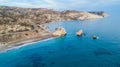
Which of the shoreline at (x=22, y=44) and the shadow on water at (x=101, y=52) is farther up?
the shadow on water at (x=101, y=52)

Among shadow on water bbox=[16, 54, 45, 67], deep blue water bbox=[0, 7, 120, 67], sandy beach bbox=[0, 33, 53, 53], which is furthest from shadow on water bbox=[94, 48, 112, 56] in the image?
sandy beach bbox=[0, 33, 53, 53]

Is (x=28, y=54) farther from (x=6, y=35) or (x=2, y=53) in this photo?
(x=6, y=35)

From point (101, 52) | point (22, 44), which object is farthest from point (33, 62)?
point (101, 52)

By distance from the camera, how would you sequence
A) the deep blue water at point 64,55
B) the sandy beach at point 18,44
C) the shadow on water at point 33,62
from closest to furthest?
1. the shadow on water at point 33,62
2. the deep blue water at point 64,55
3. the sandy beach at point 18,44

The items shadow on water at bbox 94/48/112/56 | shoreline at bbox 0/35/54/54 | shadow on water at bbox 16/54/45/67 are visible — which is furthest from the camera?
shoreline at bbox 0/35/54/54

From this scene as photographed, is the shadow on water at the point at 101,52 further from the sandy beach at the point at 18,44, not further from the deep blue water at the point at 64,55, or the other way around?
the sandy beach at the point at 18,44

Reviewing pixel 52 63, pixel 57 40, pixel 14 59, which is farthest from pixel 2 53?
pixel 57 40

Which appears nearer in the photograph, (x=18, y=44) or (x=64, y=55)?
(x=64, y=55)

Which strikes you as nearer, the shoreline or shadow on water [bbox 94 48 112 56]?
shadow on water [bbox 94 48 112 56]

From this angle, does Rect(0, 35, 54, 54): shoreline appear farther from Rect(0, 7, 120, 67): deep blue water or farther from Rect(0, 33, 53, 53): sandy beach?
Rect(0, 7, 120, 67): deep blue water

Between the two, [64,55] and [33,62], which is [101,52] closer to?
[64,55]

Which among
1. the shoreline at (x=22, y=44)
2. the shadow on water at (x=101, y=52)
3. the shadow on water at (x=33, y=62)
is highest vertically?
the shadow on water at (x=101, y=52)

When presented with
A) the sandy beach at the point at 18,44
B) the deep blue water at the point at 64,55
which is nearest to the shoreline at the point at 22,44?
the sandy beach at the point at 18,44
